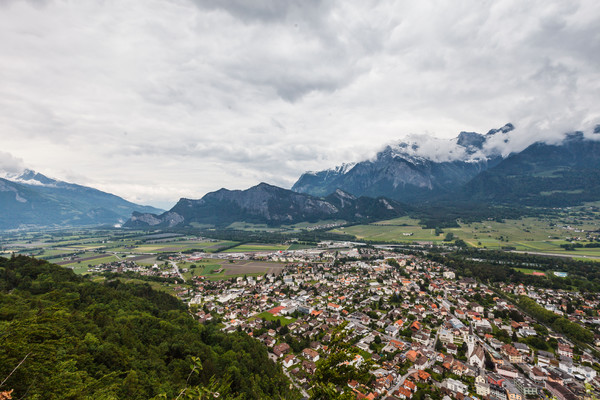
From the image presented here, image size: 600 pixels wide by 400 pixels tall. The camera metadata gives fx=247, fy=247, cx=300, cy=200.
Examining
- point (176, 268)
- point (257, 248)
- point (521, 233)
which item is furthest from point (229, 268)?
point (521, 233)

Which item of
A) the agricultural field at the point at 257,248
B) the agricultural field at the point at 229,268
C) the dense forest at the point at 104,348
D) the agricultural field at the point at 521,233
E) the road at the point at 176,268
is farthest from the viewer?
the agricultural field at the point at 257,248

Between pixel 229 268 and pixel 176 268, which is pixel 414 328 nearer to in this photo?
pixel 229 268

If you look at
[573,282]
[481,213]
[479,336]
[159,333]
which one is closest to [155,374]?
[159,333]

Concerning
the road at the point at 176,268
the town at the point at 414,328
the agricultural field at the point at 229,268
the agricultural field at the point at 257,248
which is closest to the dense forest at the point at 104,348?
the town at the point at 414,328

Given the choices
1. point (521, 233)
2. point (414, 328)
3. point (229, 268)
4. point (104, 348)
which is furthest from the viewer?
point (521, 233)

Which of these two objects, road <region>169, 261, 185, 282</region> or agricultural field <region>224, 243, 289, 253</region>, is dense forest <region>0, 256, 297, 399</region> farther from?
agricultural field <region>224, 243, 289, 253</region>

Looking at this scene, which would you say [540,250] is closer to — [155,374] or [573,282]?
[573,282]

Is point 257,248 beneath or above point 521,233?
above

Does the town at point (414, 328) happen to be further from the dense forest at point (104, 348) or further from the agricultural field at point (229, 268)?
the dense forest at point (104, 348)

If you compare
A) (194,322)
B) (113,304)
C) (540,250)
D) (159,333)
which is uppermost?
(113,304)
